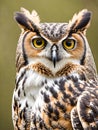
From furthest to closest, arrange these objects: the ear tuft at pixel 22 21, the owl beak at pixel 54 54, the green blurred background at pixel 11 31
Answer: the green blurred background at pixel 11 31 < the ear tuft at pixel 22 21 < the owl beak at pixel 54 54

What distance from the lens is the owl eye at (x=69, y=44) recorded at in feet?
20.3

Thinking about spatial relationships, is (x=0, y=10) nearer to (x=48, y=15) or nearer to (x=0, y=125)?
(x=48, y=15)

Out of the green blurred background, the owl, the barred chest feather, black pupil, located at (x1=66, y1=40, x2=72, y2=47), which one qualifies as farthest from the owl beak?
the green blurred background

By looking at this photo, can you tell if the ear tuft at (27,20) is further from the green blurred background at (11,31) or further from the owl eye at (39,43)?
the green blurred background at (11,31)

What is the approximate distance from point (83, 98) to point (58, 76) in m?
0.27

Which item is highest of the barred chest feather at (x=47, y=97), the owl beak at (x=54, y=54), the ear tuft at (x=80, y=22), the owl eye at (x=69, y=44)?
the ear tuft at (x=80, y=22)

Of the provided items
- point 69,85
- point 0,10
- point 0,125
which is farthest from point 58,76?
point 0,10

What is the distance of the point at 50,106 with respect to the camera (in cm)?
625

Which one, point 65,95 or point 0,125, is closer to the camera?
point 65,95

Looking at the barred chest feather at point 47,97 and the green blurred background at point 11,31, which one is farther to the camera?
the green blurred background at point 11,31

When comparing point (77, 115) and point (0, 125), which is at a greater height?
point (77, 115)

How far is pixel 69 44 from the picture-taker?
6227 millimetres

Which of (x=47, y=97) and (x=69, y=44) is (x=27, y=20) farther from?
(x=47, y=97)

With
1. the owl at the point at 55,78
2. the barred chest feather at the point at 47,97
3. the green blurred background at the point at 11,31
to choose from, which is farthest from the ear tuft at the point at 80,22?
the green blurred background at the point at 11,31
